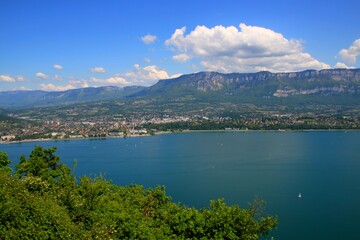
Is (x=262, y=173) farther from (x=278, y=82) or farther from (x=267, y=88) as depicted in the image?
(x=278, y=82)

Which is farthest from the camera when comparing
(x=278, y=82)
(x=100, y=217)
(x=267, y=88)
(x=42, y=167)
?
(x=278, y=82)

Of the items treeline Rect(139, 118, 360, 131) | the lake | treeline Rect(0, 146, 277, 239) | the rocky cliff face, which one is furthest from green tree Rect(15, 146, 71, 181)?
the rocky cliff face

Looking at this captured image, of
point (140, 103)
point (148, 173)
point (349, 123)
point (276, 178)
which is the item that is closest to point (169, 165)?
point (148, 173)

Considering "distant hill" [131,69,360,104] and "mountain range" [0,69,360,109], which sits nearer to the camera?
"mountain range" [0,69,360,109]

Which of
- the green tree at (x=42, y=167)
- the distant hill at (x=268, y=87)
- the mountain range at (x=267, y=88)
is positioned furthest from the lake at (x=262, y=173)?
the distant hill at (x=268, y=87)

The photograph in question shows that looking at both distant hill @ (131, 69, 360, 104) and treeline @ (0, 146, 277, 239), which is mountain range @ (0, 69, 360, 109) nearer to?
distant hill @ (131, 69, 360, 104)

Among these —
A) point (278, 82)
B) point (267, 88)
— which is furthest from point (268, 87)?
point (278, 82)

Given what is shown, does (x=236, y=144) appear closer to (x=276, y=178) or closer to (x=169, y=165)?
(x=169, y=165)
